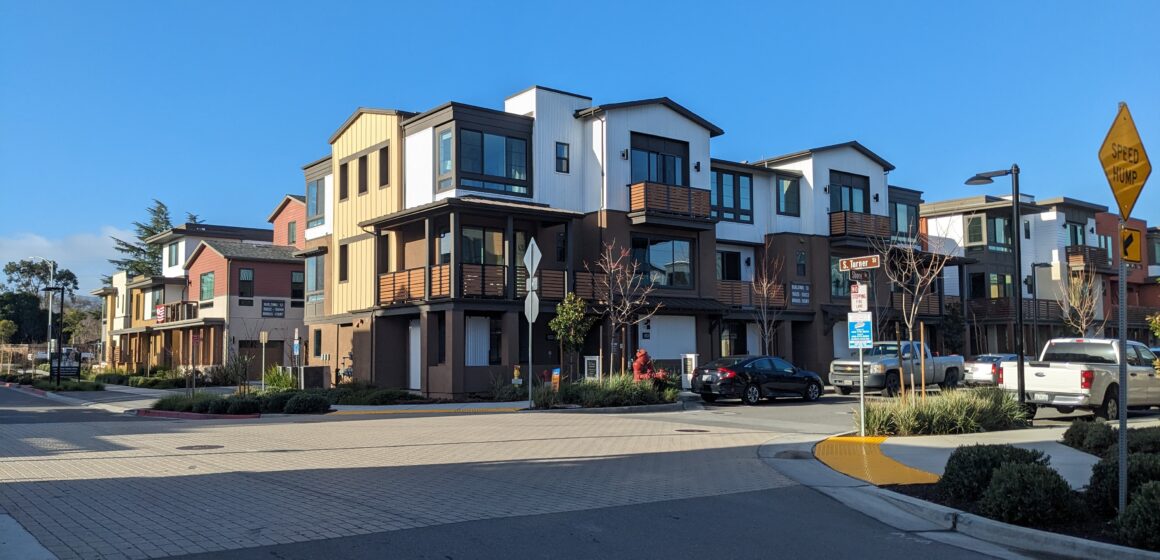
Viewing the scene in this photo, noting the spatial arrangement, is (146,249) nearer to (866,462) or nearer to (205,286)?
(205,286)

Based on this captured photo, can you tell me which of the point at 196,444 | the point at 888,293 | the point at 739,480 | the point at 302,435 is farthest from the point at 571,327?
the point at 888,293

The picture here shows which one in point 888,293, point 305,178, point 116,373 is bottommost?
point 116,373

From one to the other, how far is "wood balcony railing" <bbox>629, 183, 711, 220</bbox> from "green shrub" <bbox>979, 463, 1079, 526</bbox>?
75.3 ft

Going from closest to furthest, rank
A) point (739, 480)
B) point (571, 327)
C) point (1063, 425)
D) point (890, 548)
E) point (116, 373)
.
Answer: point (890, 548) → point (739, 480) → point (1063, 425) → point (571, 327) → point (116, 373)

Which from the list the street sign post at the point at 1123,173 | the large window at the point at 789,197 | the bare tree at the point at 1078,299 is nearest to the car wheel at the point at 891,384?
the large window at the point at 789,197

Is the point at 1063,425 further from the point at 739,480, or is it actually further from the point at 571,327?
the point at 571,327

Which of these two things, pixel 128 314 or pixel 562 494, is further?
pixel 128 314

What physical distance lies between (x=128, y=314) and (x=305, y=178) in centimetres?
2861

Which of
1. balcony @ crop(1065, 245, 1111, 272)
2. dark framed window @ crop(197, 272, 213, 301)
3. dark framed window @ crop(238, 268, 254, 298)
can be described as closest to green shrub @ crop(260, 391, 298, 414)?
dark framed window @ crop(238, 268, 254, 298)

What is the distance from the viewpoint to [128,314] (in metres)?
59.0

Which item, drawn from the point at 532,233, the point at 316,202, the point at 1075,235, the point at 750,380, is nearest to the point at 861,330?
the point at 750,380

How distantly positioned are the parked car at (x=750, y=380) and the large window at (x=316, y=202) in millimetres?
18234

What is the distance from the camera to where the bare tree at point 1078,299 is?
4325 centimetres

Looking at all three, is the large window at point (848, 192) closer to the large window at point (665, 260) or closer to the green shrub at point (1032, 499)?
the large window at point (665, 260)
